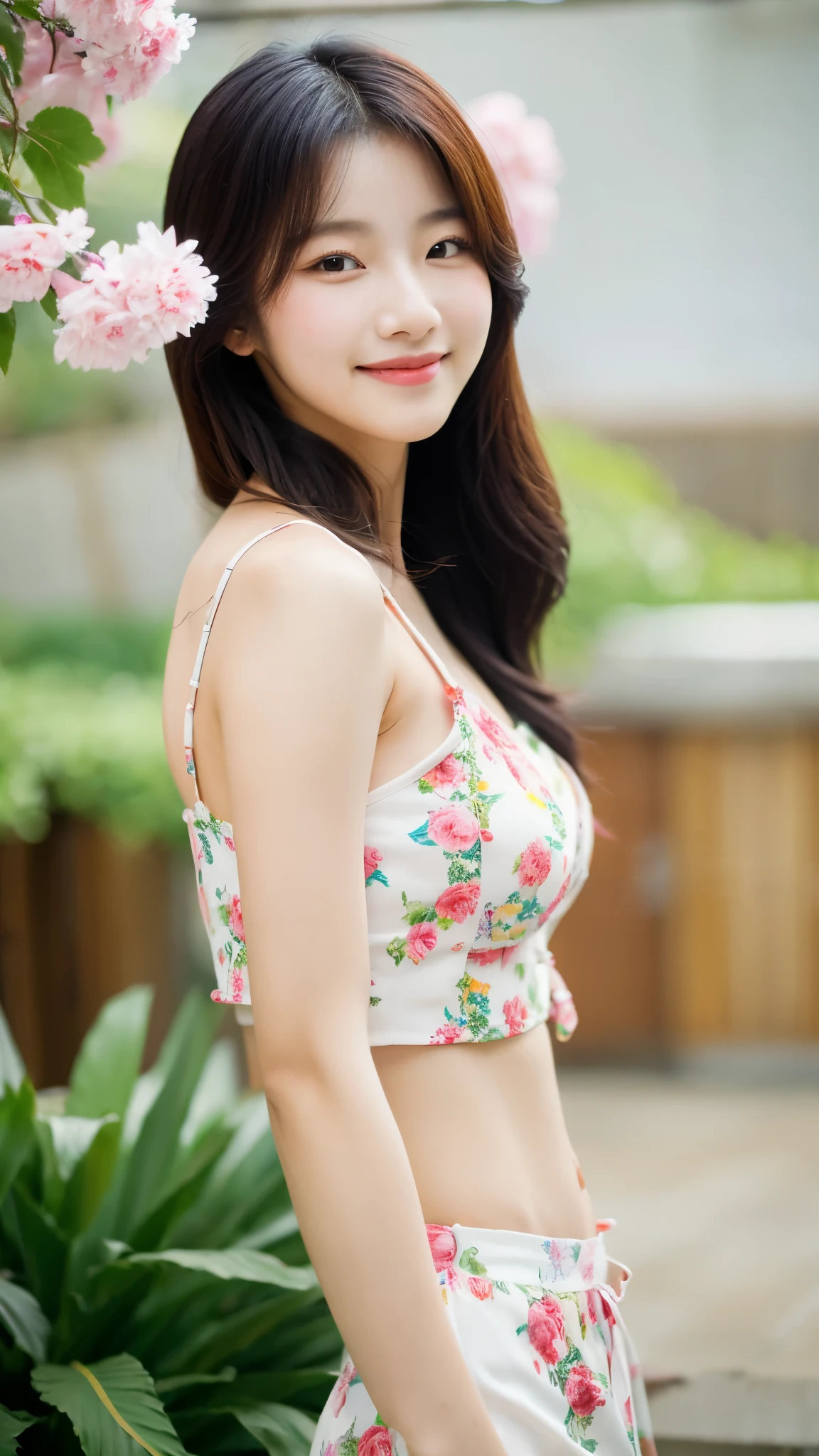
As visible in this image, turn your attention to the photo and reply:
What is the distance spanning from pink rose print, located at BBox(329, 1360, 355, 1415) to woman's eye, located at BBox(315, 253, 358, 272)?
29.6 inches

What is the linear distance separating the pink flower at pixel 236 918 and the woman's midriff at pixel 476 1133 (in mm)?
126

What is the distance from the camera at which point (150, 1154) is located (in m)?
1.60

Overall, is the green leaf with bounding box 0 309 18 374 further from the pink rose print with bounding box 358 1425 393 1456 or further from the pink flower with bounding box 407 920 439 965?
the pink rose print with bounding box 358 1425 393 1456

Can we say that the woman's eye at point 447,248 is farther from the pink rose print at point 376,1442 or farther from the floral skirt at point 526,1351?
the pink rose print at point 376,1442

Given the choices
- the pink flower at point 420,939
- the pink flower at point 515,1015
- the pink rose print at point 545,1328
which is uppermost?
the pink flower at point 420,939

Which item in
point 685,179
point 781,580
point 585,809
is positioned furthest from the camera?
point 685,179

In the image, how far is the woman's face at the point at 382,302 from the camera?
917mm

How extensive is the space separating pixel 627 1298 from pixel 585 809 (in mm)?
1259

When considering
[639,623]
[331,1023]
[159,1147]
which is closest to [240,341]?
[331,1023]

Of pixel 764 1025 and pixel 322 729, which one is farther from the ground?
pixel 322 729

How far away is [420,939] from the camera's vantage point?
909 millimetres

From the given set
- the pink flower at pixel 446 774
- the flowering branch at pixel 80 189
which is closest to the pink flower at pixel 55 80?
the flowering branch at pixel 80 189

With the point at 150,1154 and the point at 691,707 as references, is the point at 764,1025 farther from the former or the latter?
the point at 150,1154

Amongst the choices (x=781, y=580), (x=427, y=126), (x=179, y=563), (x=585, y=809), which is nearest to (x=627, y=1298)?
(x=585, y=809)
